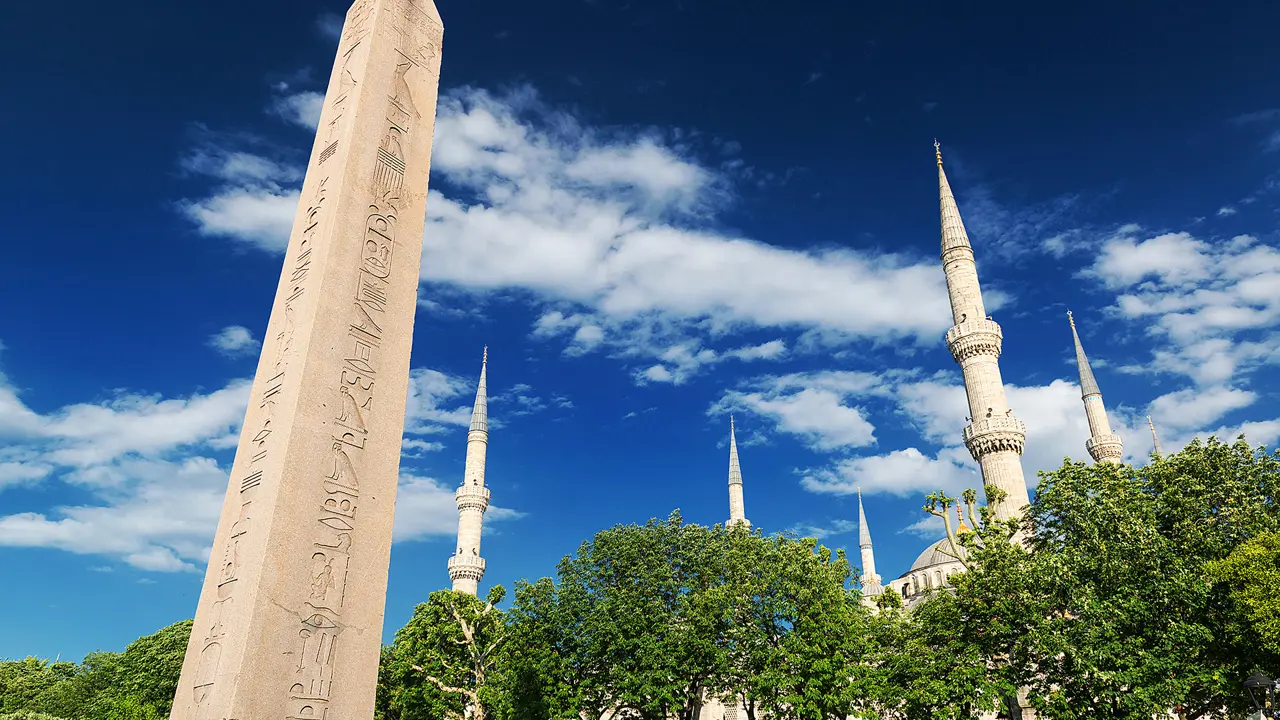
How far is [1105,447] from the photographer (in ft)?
157

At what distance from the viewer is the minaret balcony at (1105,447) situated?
156 feet

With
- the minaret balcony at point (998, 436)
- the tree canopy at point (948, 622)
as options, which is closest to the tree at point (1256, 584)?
the tree canopy at point (948, 622)

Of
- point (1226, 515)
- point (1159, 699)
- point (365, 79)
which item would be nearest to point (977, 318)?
point (1226, 515)

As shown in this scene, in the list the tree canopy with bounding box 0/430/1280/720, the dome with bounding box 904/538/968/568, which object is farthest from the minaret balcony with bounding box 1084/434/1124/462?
the tree canopy with bounding box 0/430/1280/720

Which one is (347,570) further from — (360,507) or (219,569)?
(219,569)

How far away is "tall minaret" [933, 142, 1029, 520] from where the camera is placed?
122 feet

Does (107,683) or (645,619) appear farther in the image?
(107,683)

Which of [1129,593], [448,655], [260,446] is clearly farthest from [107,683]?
[1129,593]

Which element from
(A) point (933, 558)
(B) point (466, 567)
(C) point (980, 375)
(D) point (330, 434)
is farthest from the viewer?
(A) point (933, 558)

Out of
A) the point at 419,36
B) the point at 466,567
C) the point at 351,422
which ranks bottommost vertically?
the point at 351,422

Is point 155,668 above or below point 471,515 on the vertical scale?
below

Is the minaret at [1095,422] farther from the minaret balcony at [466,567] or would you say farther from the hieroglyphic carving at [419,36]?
the hieroglyphic carving at [419,36]

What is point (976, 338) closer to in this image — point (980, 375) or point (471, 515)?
point (980, 375)

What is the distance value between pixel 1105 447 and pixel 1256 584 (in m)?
32.2
